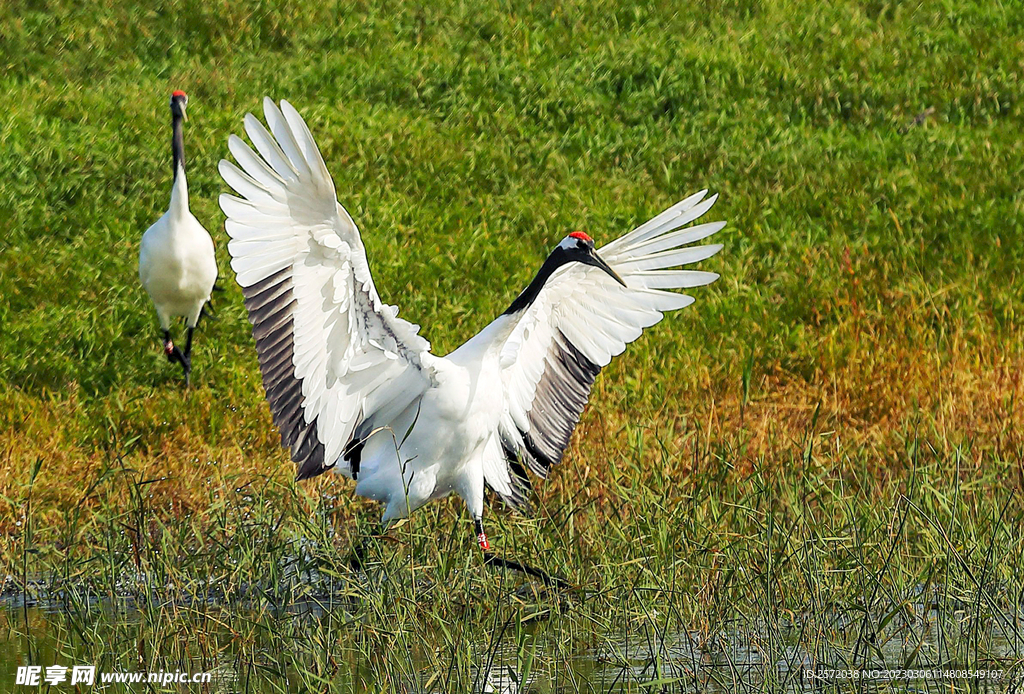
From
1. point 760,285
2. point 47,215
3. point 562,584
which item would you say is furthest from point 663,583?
point 47,215

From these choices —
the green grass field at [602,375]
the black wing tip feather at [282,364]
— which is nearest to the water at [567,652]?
the green grass field at [602,375]

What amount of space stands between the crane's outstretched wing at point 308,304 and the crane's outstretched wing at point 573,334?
25.6 inches

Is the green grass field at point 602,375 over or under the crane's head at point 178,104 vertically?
under

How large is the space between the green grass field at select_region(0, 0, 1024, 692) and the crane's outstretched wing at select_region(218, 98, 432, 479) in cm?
36

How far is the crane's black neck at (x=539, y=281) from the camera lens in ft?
15.5

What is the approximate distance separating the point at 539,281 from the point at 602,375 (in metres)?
2.15

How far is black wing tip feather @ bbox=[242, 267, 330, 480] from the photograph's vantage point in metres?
4.25

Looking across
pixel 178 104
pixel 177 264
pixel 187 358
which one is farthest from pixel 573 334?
pixel 178 104

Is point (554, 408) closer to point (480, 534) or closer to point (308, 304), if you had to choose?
point (480, 534)

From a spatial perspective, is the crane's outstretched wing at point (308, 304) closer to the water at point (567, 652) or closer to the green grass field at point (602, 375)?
the green grass field at point (602, 375)

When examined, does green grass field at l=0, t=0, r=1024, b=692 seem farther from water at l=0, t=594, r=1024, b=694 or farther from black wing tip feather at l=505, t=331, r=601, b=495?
black wing tip feather at l=505, t=331, r=601, b=495

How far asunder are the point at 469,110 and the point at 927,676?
678 centimetres

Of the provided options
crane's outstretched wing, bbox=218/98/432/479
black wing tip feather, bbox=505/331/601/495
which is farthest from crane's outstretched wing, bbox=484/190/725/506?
crane's outstretched wing, bbox=218/98/432/479

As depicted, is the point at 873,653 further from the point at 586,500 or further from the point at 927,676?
the point at 586,500
